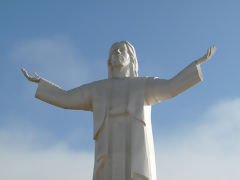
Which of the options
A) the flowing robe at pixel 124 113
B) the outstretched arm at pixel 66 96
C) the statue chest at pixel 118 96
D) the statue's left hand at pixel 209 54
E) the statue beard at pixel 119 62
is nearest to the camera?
the flowing robe at pixel 124 113

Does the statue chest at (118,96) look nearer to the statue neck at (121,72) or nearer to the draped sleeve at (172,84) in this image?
the statue neck at (121,72)

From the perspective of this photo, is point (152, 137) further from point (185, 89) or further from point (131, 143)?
point (185, 89)

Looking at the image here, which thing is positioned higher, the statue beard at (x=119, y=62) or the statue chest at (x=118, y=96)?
the statue beard at (x=119, y=62)

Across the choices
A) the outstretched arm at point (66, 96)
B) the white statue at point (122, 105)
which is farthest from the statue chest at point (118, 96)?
the outstretched arm at point (66, 96)

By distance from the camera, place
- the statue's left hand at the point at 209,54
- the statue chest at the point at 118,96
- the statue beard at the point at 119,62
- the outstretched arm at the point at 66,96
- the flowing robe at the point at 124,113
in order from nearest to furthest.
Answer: the flowing robe at the point at 124,113
the statue's left hand at the point at 209,54
the statue chest at the point at 118,96
the outstretched arm at the point at 66,96
the statue beard at the point at 119,62

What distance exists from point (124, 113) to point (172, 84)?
116 centimetres

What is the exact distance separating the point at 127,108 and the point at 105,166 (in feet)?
4.16

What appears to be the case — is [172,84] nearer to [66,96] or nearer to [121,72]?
[121,72]

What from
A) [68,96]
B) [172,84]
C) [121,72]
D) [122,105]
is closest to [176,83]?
[172,84]

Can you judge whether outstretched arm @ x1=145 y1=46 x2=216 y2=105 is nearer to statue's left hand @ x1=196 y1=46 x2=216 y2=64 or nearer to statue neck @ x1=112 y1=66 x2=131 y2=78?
statue's left hand @ x1=196 y1=46 x2=216 y2=64

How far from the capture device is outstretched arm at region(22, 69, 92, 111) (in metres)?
9.02

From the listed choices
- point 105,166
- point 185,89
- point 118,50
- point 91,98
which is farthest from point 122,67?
point 105,166

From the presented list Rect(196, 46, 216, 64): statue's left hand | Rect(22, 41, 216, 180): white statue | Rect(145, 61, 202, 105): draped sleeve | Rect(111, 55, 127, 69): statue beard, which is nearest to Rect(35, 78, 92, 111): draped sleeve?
Rect(22, 41, 216, 180): white statue

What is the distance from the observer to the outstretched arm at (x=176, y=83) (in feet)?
27.0
